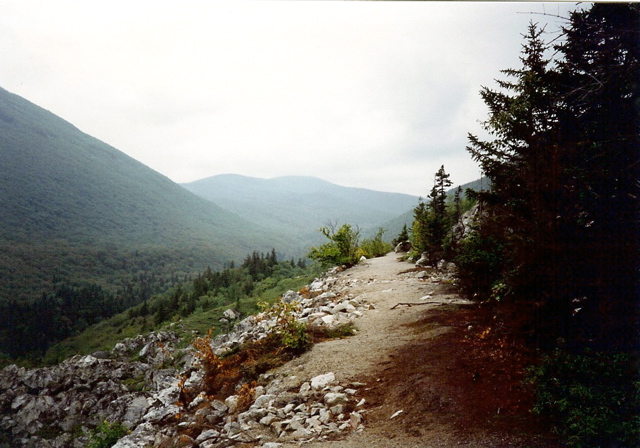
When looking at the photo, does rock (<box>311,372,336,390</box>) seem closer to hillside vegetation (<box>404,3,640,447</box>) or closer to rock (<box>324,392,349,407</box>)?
rock (<box>324,392,349,407</box>)

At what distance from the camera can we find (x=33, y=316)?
72938mm

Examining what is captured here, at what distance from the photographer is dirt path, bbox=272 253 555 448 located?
347 cm

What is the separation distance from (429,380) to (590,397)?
6.43ft

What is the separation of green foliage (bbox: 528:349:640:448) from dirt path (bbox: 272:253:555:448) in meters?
0.30

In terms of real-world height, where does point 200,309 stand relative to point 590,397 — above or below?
below

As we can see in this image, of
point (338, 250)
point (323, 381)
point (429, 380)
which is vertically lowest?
point (323, 381)

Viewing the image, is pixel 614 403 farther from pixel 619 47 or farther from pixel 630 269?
pixel 619 47

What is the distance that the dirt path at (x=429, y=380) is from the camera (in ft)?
11.4

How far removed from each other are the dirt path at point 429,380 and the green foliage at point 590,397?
0.30 metres

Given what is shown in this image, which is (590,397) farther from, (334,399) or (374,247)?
(374,247)

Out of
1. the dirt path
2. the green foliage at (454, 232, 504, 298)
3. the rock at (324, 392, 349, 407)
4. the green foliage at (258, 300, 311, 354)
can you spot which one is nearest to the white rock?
the rock at (324, 392, 349, 407)

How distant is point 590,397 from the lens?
3.11 meters

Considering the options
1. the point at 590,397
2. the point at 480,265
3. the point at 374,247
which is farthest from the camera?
the point at 374,247

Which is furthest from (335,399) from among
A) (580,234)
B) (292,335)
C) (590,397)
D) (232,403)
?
(580,234)
